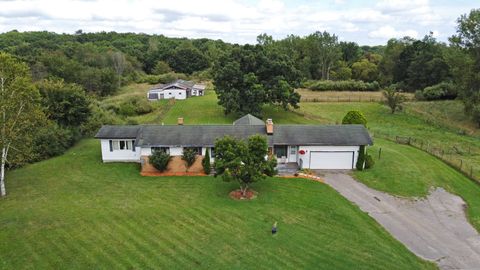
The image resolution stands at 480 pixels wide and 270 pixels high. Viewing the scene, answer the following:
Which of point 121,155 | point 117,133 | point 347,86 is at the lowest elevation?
point 121,155

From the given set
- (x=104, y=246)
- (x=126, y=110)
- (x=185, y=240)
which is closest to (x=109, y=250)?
(x=104, y=246)

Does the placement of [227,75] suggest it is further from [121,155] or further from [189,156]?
[189,156]

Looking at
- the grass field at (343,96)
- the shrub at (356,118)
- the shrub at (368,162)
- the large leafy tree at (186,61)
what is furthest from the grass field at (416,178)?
the large leafy tree at (186,61)

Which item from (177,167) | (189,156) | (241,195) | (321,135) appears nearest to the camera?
(241,195)

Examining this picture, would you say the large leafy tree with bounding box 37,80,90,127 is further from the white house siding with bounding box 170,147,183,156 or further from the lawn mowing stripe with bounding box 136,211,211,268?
the lawn mowing stripe with bounding box 136,211,211,268

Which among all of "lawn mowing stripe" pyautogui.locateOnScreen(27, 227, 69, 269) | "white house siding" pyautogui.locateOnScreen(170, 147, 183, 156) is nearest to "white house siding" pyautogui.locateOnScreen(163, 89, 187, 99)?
"white house siding" pyautogui.locateOnScreen(170, 147, 183, 156)

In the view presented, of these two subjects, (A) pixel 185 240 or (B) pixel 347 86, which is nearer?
(A) pixel 185 240

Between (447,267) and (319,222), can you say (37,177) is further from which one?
(447,267)
